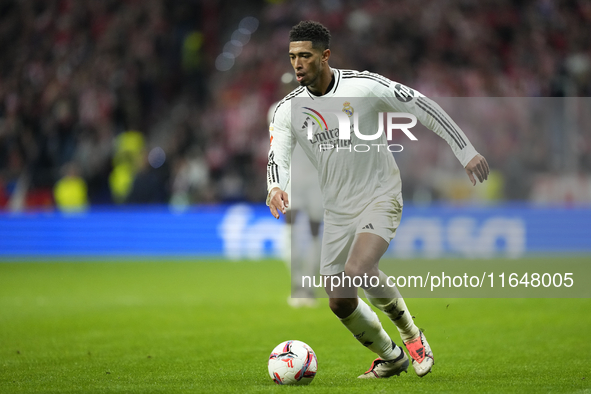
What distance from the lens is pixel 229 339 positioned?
23.6 feet

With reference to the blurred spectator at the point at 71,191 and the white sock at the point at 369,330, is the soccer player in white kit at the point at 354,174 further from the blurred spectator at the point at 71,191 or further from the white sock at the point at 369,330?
the blurred spectator at the point at 71,191

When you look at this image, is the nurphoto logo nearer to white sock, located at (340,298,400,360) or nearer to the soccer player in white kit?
the soccer player in white kit

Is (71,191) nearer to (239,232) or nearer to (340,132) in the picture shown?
(239,232)

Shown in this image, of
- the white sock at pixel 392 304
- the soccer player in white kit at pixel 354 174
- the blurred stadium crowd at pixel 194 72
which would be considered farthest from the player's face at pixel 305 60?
the blurred stadium crowd at pixel 194 72

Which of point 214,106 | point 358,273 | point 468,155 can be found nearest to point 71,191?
point 214,106

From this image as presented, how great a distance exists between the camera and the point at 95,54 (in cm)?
1989

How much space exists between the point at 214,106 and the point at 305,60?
46.8ft

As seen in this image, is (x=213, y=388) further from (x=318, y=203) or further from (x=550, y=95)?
(x=550, y=95)

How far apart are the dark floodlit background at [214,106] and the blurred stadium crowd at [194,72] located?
4 cm

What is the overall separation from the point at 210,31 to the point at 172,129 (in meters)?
2.91

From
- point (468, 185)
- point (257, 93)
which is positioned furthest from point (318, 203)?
point (257, 93)

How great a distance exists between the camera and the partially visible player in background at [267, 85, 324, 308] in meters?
9.13

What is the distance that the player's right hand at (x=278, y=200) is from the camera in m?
4.97

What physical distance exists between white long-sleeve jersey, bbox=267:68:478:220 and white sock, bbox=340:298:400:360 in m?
0.63
